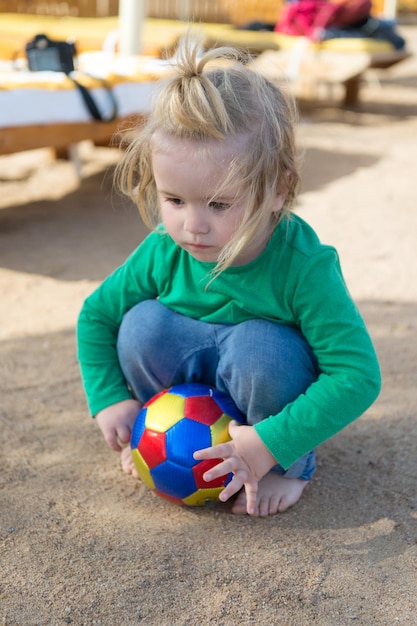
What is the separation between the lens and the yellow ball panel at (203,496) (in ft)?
7.09

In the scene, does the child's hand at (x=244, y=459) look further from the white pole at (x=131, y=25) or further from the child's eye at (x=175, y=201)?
the white pole at (x=131, y=25)

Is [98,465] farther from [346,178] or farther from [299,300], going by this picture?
[346,178]

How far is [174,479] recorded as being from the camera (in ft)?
7.05

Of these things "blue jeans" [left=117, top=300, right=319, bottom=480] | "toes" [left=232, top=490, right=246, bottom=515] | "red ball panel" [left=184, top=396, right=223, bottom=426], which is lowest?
"toes" [left=232, top=490, right=246, bottom=515]

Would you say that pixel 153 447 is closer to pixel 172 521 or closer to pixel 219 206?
pixel 172 521

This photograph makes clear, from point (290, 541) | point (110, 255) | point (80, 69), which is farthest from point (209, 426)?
point (80, 69)

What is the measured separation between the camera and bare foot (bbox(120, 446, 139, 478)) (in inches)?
95.6

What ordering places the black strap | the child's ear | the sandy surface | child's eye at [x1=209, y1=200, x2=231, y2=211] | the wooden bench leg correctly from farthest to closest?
the wooden bench leg
the black strap
the child's ear
child's eye at [x1=209, y1=200, x2=231, y2=211]
the sandy surface

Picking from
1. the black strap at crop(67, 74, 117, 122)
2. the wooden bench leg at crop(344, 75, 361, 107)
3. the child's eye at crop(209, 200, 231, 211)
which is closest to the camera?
the child's eye at crop(209, 200, 231, 211)

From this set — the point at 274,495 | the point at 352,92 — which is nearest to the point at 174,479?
the point at 274,495

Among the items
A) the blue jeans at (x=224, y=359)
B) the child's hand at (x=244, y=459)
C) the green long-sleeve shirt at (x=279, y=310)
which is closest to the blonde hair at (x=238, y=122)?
the green long-sleeve shirt at (x=279, y=310)

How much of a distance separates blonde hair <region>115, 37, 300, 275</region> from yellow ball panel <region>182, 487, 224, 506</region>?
2.02 feet

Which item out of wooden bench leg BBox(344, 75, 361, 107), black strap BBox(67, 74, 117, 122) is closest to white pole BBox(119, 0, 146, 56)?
black strap BBox(67, 74, 117, 122)

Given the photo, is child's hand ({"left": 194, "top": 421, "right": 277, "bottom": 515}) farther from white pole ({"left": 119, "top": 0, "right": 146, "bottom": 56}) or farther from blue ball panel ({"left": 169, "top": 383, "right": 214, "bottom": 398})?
white pole ({"left": 119, "top": 0, "right": 146, "bottom": 56})
